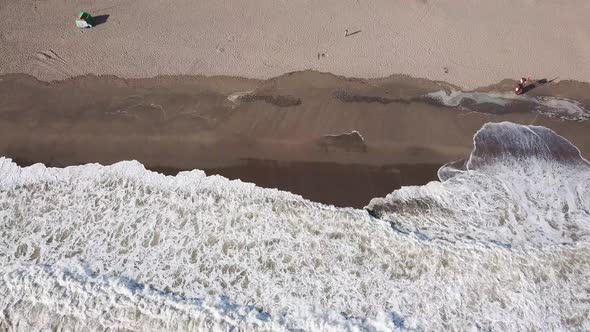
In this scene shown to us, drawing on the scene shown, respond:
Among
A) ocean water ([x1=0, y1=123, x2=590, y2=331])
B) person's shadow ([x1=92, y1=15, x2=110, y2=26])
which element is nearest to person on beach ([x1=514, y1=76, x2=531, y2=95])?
ocean water ([x1=0, y1=123, x2=590, y2=331])

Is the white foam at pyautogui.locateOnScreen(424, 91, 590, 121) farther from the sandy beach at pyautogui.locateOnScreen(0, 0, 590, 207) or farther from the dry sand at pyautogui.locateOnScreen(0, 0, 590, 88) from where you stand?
the dry sand at pyautogui.locateOnScreen(0, 0, 590, 88)

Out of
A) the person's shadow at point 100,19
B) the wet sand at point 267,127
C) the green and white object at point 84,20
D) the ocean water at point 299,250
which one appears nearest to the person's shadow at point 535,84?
the wet sand at point 267,127

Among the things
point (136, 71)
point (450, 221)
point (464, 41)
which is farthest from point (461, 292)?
point (136, 71)

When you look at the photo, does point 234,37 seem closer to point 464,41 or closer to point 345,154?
point 345,154

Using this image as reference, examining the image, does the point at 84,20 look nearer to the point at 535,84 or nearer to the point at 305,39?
the point at 305,39

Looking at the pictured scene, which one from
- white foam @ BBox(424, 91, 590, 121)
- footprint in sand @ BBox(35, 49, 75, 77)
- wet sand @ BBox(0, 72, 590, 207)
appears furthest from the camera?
footprint in sand @ BBox(35, 49, 75, 77)
